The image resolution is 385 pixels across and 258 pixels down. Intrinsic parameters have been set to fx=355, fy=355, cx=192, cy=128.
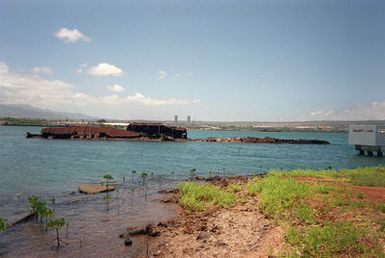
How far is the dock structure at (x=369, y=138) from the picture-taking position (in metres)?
64.8

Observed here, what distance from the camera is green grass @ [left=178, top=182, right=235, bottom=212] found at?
19.9 m

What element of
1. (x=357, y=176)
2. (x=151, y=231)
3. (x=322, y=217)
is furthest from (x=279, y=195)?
(x=357, y=176)

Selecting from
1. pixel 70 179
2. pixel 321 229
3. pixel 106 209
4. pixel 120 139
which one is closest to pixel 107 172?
pixel 70 179

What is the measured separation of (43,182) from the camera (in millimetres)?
29375

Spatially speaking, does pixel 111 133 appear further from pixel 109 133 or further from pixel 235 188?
pixel 235 188

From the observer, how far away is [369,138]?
67188 mm

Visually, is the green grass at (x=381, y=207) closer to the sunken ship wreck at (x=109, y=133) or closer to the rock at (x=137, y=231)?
the rock at (x=137, y=231)

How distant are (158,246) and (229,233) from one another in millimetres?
3039

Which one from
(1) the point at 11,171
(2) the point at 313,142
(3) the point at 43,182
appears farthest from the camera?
(2) the point at 313,142

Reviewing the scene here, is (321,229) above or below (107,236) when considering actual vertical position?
above

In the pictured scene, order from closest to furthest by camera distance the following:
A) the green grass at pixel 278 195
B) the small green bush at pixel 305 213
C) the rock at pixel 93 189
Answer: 1. the small green bush at pixel 305 213
2. the green grass at pixel 278 195
3. the rock at pixel 93 189

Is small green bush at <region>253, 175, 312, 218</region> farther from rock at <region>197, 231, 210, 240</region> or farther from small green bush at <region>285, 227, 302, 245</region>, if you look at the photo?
rock at <region>197, 231, 210, 240</region>

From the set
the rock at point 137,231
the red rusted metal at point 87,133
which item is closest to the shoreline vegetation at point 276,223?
the rock at point 137,231

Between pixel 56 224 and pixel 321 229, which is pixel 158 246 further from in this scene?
pixel 321 229
